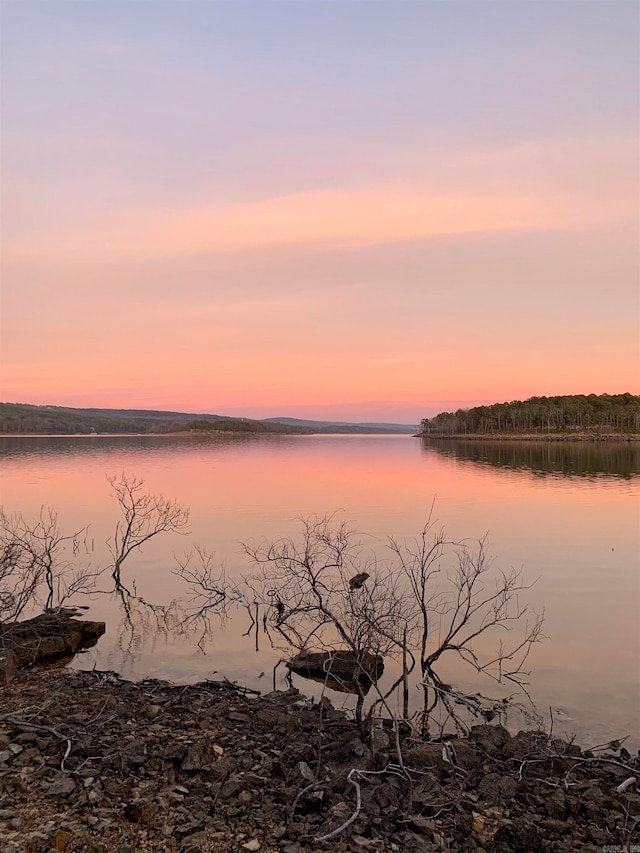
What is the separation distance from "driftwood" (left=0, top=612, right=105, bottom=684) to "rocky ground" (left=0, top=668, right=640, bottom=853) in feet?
10.8

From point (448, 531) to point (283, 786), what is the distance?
73.5 ft

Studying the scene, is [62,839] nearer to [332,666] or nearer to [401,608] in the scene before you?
[332,666]

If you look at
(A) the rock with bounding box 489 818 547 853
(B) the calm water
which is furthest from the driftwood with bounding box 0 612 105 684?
(A) the rock with bounding box 489 818 547 853

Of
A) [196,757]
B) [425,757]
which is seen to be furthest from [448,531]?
[196,757]

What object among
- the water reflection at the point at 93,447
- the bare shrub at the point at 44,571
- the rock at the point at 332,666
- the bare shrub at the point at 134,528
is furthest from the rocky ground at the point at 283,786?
the water reflection at the point at 93,447

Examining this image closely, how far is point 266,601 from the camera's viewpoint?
57.1ft

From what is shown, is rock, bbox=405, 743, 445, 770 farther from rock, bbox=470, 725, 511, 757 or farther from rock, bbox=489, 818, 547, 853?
rock, bbox=489, 818, 547, 853

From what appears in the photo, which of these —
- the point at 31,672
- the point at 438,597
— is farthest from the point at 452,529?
the point at 31,672

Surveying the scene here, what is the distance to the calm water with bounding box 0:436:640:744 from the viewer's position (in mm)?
12586

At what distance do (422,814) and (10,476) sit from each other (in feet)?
181

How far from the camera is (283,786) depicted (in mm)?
7074

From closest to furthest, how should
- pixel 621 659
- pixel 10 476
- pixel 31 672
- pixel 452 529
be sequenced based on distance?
pixel 31 672, pixel 621 659, pixel 452 529, pixel 10 476

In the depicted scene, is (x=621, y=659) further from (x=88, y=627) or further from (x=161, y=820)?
(x=88, y=627)

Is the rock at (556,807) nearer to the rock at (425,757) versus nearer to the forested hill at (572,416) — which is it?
the rock at (425,757)
